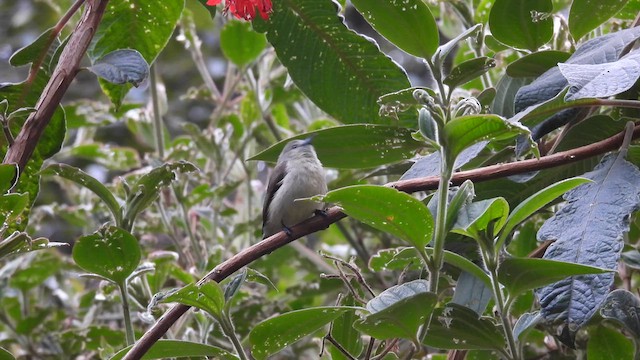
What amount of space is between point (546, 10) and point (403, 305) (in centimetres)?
74

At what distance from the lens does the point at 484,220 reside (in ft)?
3.67

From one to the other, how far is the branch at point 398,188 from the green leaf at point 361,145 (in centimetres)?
21

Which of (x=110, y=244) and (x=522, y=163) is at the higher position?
(x=110, y=244)

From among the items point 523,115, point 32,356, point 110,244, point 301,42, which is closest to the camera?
point 523,115

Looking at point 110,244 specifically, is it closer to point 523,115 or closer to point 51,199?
point 523,115

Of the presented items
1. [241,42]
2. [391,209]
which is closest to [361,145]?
[391,209]

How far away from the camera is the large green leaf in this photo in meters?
1.74

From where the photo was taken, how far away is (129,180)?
296cm

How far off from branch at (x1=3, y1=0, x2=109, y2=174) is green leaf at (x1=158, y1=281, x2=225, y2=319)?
34cm

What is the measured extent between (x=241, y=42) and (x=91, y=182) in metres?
1.53

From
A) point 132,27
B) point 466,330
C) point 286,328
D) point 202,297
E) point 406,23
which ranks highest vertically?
point 132,27

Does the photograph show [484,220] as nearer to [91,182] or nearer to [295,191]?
[91,182]

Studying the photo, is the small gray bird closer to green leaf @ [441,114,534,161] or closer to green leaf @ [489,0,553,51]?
green leaf @ [489,0,553,51]

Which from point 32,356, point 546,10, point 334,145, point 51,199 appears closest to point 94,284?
point 32,356
